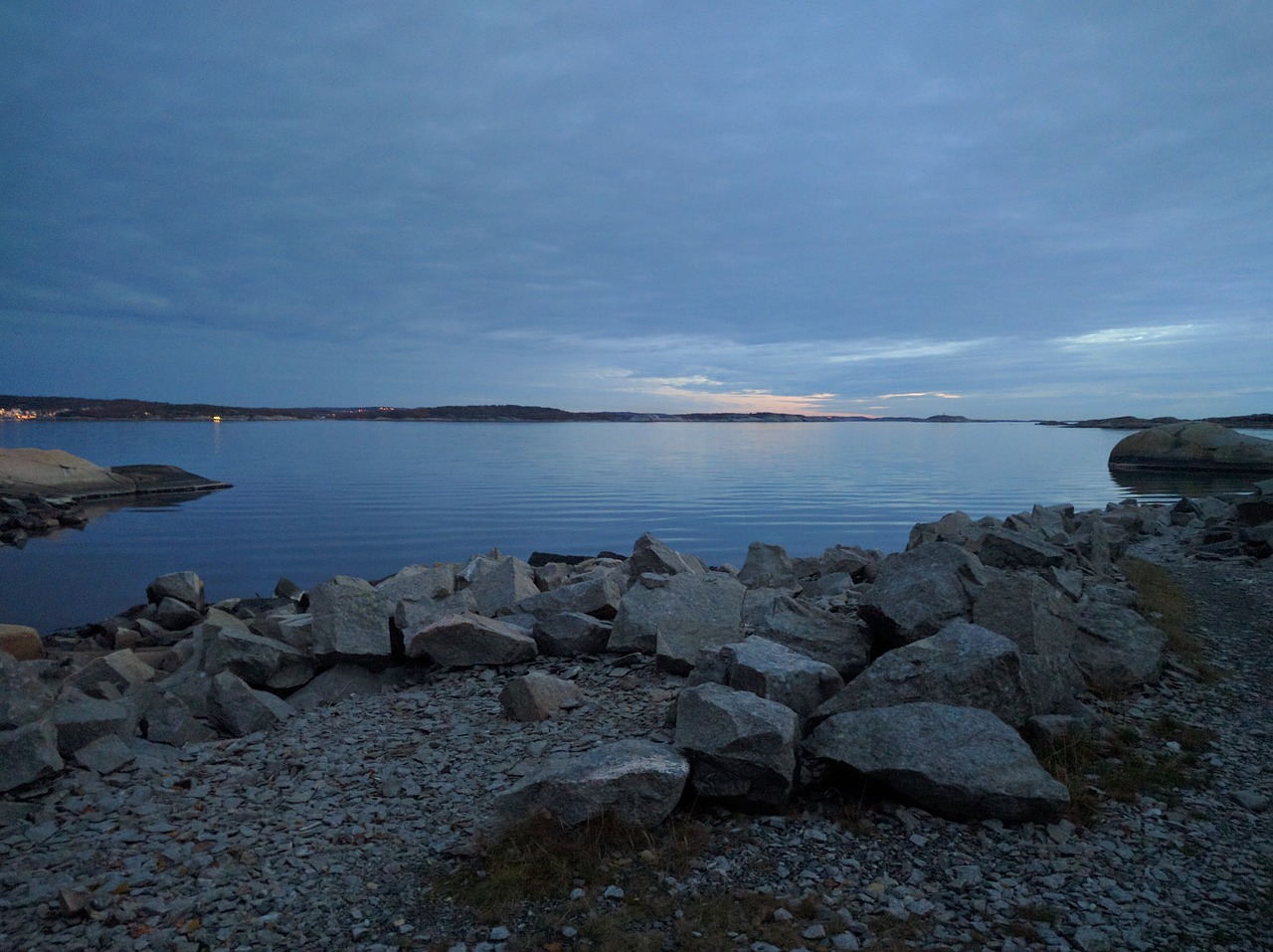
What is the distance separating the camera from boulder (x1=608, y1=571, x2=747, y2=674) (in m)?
8.89

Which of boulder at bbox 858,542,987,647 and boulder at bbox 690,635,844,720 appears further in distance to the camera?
boulder at bbox 858,542,987,647

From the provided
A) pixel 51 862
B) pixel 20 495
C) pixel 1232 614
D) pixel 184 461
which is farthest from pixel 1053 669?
pixel 184 461

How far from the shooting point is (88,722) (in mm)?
7227

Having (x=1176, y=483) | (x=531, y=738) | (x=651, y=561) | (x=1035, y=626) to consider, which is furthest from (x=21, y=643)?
(x=1176, y=483)

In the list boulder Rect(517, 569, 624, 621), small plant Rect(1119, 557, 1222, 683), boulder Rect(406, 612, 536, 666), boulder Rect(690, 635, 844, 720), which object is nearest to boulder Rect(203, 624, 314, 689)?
boulder Rect(406, 612, 536, 666)

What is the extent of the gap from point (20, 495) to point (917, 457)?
74514mm

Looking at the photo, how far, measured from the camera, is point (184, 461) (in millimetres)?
75812

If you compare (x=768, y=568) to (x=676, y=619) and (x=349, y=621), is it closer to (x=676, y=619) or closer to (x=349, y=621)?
(x=676, y=619)

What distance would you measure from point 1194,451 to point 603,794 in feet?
249

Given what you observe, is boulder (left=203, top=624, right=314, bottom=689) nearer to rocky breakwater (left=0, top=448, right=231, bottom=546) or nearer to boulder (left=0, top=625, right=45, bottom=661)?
boulder (left=0, top=625, right=45, bottom=661)

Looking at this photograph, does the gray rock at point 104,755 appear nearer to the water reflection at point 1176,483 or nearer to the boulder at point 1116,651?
→ the boulder at point 1116,651

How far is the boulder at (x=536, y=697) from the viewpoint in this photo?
7742 millimetres

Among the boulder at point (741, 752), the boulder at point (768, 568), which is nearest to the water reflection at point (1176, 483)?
the boulder at point (768, 568)

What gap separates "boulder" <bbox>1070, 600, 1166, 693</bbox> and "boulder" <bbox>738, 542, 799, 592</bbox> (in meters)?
7.61
